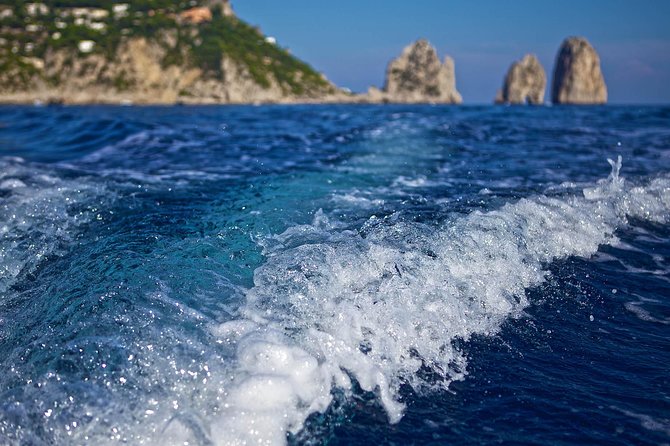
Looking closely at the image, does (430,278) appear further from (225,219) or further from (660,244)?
(660,244)

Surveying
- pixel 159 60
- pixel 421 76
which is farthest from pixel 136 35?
pixel 421 76

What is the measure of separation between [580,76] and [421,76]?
4000cm

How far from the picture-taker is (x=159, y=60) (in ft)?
295

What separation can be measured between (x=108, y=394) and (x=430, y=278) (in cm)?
254

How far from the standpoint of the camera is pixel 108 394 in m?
2.62

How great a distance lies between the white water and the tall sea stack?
442 feet

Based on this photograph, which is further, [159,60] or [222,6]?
[222,6]

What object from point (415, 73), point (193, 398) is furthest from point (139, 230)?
point (415, 73)

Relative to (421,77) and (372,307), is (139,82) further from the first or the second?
(372,307)

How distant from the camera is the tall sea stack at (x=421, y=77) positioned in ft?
447

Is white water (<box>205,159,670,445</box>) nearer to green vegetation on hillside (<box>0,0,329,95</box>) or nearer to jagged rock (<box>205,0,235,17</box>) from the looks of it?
green vegetation on hillside (<box>0,0,329,95</box>)

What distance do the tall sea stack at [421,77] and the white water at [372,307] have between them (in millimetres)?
134661

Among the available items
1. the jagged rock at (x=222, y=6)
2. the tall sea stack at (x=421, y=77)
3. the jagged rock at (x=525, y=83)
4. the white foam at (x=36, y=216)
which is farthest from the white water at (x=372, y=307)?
the jagged rock at (x=525, y=83)

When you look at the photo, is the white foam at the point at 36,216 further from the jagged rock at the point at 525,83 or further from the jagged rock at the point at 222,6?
the jagged rock at the point at 525,83
